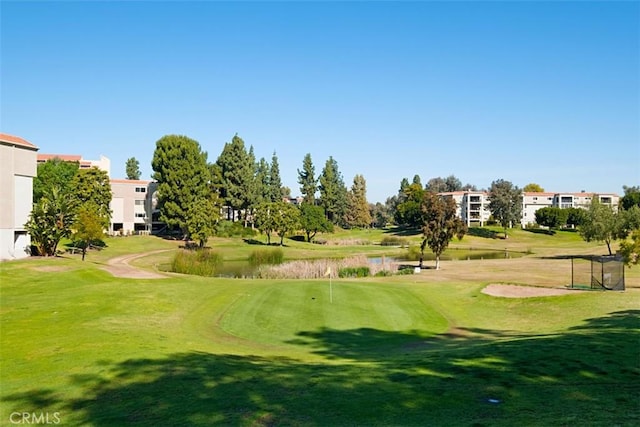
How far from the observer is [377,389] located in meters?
10.4

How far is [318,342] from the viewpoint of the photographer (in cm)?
1883

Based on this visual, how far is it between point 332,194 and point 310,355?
97884mm

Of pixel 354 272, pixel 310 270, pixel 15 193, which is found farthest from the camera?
pixel 354 272

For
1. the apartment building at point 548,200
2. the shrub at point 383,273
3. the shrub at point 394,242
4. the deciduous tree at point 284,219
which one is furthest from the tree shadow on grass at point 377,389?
the apartment building at point 548,200

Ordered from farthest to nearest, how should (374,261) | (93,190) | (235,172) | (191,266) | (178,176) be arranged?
(235,172)
(178,176)
(93,190)
(374,261)
(191,266)

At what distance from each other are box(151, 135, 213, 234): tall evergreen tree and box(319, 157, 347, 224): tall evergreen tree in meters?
38.0

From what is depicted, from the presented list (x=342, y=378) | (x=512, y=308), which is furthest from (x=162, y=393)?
(x=512, y=308)

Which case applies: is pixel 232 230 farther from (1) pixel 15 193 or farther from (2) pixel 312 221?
(1) pixel 15 193

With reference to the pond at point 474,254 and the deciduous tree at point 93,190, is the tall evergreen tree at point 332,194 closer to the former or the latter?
the pond at point 474,254

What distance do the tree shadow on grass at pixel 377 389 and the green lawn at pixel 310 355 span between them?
0.05 m

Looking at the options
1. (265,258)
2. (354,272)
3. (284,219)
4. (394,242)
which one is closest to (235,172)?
(284,219)

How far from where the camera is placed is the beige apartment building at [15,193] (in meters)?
39.9

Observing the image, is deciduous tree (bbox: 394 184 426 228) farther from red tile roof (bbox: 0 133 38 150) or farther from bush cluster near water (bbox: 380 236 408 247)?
red tile roof (bbox: 0 133 38 150)

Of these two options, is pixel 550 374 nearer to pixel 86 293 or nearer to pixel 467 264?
pixel 86 293
